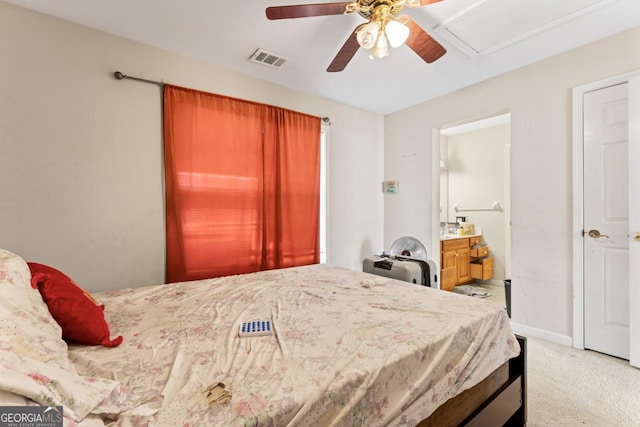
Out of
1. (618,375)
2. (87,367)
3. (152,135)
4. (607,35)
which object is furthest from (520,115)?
(87,367)

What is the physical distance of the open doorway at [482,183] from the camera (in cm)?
431

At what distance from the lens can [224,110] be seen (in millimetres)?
2592

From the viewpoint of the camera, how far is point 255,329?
1.21 metres

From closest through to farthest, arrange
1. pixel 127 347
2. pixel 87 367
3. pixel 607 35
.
Result: pixel 87 367 → pixel 127 347 → pixel 607 35

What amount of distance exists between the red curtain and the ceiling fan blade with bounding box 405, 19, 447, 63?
1.52 m

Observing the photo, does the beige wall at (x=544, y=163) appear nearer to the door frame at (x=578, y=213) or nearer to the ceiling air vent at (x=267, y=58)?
the door frame at (x=578, y=213)

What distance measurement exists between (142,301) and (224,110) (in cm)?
172

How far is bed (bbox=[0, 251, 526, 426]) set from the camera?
708 millimetres

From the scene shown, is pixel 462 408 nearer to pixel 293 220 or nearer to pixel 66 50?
pixel 293 220

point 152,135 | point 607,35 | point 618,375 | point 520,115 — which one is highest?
point 607,35

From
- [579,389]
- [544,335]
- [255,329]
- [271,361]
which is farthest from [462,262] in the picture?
[271,361]

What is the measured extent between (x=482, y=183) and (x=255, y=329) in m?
4.52

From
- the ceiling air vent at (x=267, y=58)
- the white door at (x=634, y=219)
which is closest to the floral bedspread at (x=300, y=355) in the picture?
the white door at (x=634, y=219)

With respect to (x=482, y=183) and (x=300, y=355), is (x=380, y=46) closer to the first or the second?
(x=300, y=355)
